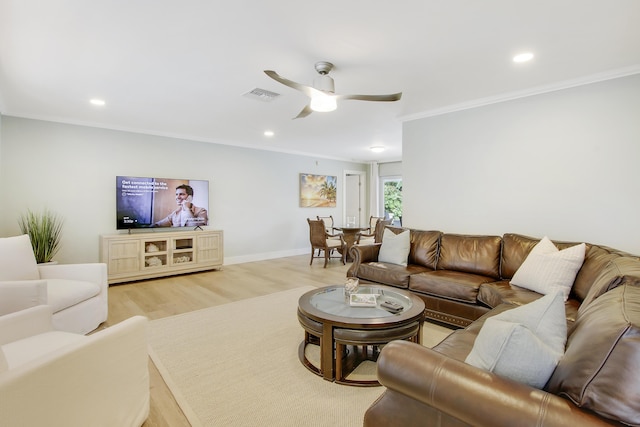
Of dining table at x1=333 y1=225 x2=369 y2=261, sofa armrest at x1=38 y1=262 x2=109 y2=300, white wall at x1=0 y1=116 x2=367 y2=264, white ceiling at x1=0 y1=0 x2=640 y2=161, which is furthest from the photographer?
dining table at x1=333 y1=225 x2=369 y2=261

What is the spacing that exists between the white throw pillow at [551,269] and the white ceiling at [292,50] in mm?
1652

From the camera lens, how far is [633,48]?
2.54m

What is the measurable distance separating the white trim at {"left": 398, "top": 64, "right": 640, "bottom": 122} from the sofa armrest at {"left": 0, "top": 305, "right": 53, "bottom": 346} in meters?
4.34

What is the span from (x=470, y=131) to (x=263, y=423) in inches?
150

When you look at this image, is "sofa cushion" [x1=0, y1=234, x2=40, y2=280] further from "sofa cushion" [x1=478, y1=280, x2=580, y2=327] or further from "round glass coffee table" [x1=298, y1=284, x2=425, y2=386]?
"sofa cushion" [x1=478, y1=280, x2=580, y2=327]

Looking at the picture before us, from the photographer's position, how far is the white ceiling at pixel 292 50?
2.04 metres

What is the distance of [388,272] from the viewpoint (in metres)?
3.58

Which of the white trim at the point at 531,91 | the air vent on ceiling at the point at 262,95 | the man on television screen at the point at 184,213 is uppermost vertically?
the air vent on ceiling at the point at 262,95

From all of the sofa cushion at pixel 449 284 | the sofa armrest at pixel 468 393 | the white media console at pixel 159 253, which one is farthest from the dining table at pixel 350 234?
the sofa armrest at pixel 468 393

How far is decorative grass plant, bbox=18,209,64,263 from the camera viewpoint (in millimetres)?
4051

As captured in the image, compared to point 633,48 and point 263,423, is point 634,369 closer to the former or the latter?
point 263,423

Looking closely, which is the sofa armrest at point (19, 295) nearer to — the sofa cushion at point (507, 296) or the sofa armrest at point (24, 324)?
the sofa armrest at point (24, 324)

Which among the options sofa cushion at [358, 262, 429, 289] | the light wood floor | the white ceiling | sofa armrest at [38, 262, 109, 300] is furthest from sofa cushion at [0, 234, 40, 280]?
sofa cushion at [358, 262, 429, 289]

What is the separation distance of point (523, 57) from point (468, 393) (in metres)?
2.78
